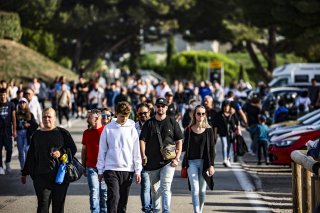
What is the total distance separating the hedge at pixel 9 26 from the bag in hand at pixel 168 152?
44.3 meters

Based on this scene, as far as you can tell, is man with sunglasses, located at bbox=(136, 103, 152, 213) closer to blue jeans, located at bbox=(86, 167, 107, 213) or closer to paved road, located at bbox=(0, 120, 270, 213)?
blue jeans, located at bbox=(86, 167, 107, 213)

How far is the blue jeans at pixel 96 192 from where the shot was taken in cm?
1198

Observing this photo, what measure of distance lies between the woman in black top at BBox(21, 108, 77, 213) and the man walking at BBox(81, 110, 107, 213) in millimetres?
1399

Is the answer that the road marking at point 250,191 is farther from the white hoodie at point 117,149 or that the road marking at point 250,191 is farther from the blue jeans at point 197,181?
the white hoodie at point 117,149

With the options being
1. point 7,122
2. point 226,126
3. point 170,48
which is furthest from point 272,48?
point 7,122

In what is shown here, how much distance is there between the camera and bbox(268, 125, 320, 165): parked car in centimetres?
1917

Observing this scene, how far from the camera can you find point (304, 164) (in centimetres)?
1077

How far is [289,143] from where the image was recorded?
1934cm

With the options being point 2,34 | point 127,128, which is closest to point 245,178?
point 127,128

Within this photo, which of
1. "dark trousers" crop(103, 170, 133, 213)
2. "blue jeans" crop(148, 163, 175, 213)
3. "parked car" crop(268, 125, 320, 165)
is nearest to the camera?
"dark trousers" crop(103, 170, 133, 213)

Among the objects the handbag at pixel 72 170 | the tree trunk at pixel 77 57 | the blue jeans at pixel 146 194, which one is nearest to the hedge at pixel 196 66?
the tree trunk at pixel 77 57

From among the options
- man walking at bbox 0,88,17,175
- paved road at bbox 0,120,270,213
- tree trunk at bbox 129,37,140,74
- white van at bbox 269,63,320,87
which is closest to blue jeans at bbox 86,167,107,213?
paved road at bbox 0,120,270,213

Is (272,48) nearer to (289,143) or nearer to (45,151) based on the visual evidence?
(289,143)

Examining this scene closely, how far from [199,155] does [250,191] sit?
416 centimetres
